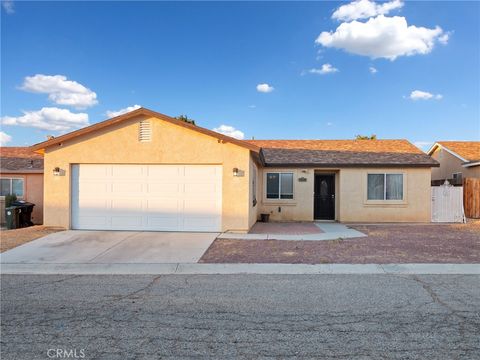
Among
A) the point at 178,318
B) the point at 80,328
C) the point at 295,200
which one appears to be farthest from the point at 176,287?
the point at 295,200

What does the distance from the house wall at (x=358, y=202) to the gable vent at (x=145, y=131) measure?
641 centimetres

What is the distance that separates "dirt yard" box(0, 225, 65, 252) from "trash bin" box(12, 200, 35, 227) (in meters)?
1.81

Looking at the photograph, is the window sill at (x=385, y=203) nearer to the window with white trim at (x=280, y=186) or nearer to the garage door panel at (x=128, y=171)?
the window with white trim at (x=280, y=186)

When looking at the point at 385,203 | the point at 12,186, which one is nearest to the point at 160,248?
the point at 12,186

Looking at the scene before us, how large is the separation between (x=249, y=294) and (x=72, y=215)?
9303 millimetres

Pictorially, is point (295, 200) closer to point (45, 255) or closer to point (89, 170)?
point (89, 170)

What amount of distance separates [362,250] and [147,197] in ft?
24.0

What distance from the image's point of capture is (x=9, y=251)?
957 centimetres

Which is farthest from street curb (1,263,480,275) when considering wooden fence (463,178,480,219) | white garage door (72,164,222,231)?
wooden fence (463,178,480,219)

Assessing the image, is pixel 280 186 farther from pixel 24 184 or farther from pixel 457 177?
pixel 457 177

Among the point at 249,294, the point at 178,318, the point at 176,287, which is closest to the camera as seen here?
the point at 178,318

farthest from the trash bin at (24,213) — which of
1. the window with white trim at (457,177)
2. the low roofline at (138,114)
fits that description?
the window with white trim at (457,177)

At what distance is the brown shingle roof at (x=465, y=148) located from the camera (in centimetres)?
2184

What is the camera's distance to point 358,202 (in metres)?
17.1
